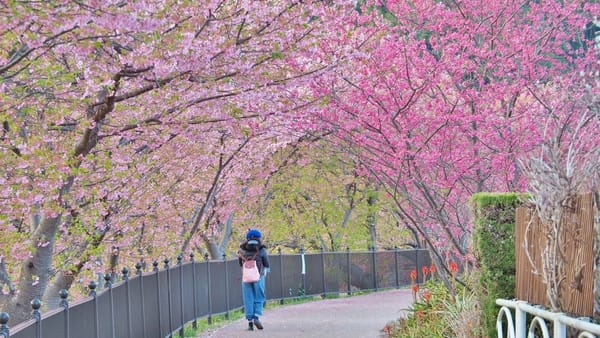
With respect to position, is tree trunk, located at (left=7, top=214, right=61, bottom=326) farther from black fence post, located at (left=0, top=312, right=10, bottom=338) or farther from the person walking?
black fence post, located at (left=0, top=312, right=10, bottom=338)

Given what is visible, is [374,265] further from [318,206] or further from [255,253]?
[255,253]

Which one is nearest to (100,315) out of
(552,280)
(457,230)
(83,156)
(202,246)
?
(83,156)

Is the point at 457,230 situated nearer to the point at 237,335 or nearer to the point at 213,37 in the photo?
the point at 237,335

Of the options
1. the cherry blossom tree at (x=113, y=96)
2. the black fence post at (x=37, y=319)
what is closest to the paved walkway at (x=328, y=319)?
the cherry blossom tree at (x=113, y=96)

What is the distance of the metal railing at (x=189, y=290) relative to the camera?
745 centimetres

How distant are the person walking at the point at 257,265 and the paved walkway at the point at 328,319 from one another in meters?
0.34

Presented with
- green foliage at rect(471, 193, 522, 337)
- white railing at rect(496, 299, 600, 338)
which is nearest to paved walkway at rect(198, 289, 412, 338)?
green foliage at rect(471, 193, 522, 337)

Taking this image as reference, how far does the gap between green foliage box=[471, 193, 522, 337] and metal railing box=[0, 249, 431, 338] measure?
391cm

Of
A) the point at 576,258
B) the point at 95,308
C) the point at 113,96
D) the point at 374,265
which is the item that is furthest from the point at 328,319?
the point at 576,258

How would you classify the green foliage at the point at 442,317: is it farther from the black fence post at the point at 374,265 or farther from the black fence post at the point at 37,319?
the black fence post at the point at 374,265

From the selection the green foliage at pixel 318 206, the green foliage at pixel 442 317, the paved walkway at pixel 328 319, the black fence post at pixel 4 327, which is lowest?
the paved walkway at pixel 328 319

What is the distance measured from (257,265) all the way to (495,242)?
6.57 meters

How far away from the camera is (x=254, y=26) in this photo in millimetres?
9422

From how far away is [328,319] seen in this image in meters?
17.0
